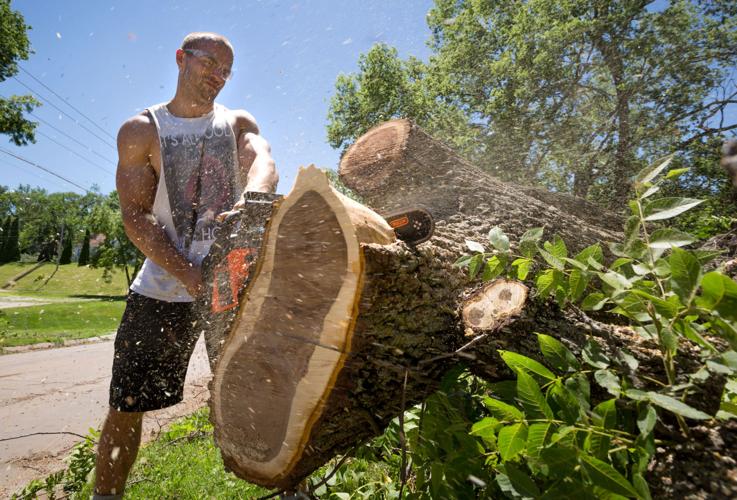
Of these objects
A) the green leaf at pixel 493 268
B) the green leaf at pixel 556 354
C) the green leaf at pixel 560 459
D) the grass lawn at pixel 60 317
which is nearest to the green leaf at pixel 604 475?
the green leaf at pixel 560 459

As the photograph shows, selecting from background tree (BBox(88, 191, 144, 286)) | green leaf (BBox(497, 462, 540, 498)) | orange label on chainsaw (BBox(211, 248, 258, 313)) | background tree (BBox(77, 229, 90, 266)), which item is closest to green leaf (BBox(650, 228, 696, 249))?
green leaf (BBox(497, 462, 540, 498))

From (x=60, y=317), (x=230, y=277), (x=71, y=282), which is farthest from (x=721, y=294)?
(x=71, y=282)

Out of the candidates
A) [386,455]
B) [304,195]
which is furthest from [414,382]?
[386,455]

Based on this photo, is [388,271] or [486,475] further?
[388,271]

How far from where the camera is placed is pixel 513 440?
765 millimetres

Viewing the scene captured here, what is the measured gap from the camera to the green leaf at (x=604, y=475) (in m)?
0.64

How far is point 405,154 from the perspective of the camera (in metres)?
2.53

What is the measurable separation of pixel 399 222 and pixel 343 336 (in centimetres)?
42

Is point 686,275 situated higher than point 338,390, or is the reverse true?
point 686,275

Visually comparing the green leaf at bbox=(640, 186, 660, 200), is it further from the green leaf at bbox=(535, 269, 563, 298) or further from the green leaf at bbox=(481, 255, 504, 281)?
the green leaf at bbox=(481, 255, 504, 281)

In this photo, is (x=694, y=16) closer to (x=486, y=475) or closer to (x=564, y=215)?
(x=564, y=215)

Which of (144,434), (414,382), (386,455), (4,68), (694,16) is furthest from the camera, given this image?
(4,68)

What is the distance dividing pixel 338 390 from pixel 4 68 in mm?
16242

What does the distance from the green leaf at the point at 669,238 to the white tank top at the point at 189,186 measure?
65.7 inches
